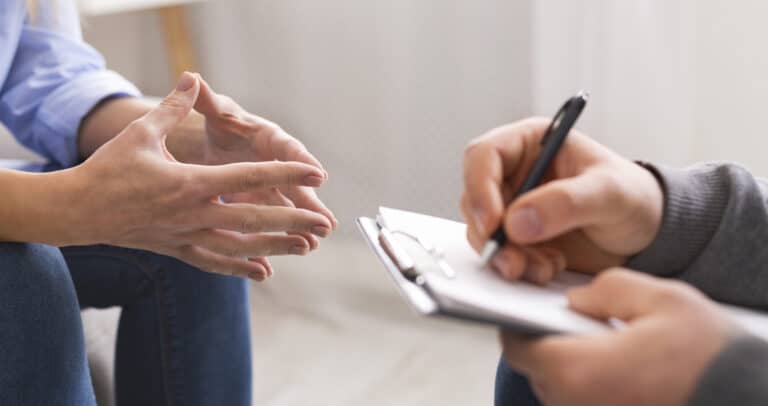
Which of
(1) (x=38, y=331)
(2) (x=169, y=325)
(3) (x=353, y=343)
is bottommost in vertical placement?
(3) (x=353, y=343)

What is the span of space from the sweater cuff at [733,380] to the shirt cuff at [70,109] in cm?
71

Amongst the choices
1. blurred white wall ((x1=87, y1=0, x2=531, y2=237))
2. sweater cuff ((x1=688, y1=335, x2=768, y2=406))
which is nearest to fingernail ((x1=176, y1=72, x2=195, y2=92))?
sweater cuff ((x1=688, y1=335, x2=768, y2=406))

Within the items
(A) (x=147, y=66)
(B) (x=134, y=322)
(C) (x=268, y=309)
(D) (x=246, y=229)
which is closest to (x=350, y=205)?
(C) (x=268, y=309)

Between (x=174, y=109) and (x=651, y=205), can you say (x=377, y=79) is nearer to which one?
(x=174, y=109)

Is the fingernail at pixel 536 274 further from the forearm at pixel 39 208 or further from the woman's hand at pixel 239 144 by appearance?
→ the forearm at pixel 39 208

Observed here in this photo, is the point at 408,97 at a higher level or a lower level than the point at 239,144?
lower

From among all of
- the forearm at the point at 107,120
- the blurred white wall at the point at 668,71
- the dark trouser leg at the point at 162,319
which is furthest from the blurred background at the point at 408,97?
the dark trouser leg at the point at 162,319

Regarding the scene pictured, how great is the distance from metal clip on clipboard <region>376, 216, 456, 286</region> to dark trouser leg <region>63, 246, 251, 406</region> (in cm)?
34

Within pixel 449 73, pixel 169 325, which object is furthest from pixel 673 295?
pixel 449 73

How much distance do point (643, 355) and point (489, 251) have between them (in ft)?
0.37

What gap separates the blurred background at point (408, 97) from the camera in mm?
1073

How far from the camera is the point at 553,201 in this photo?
39 cm

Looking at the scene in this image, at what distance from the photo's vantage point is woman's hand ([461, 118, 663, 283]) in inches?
15.7

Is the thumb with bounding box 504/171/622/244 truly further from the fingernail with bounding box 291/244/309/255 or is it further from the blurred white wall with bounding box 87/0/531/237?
the blurred white wall with bounding box 87/0/531/237
